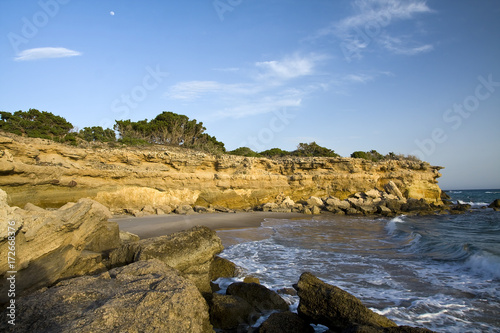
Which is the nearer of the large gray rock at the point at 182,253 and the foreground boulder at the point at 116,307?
the foreground boulder at the point at 116,307

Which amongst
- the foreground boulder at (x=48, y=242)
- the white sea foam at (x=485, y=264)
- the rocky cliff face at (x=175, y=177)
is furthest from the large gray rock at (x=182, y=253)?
the rocky cliff face at (x=175, y=177)

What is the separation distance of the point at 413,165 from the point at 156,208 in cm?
2641

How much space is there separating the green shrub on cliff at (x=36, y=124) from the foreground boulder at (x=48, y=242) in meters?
18.3

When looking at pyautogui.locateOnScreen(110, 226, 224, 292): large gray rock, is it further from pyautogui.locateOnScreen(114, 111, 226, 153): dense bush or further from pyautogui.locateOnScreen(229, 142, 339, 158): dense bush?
pyautogui.locateOnScreen(229, 142, 339, 158): dense bush

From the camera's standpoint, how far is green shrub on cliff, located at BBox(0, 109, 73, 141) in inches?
838

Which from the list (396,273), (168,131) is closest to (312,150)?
(168,131)

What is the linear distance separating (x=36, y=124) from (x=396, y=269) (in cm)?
2755

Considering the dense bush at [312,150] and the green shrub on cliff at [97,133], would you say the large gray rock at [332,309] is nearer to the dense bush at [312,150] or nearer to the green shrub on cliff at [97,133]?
the green shrub on cliff at [97,133]

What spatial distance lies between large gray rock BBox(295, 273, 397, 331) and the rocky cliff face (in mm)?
11549

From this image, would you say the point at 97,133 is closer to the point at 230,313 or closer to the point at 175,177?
the point at 175,177

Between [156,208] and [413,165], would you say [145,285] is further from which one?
[413,165]

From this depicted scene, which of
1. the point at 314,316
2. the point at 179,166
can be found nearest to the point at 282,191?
the point at 179,166

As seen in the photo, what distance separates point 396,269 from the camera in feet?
24.2

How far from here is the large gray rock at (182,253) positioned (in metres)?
5.04
